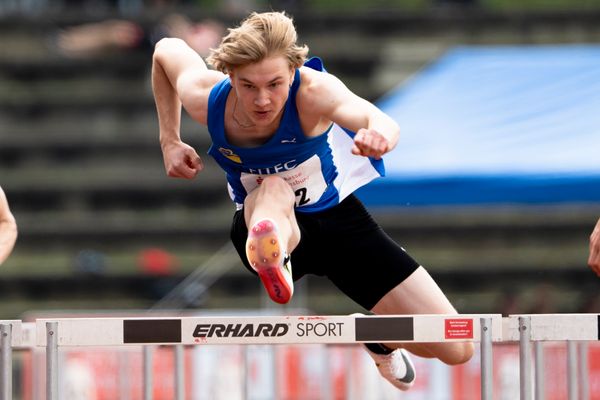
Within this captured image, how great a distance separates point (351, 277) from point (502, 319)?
3.62ft

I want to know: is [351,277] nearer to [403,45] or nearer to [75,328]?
[75,328]

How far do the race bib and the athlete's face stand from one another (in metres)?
0.39

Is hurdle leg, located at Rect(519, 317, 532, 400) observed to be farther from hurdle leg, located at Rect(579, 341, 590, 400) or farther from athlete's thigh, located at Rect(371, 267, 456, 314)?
hurdle leg, located at Rect(579, 341, 590, 400)

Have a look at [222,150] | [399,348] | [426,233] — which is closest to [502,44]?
[426,233]

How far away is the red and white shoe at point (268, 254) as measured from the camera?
4816 mm

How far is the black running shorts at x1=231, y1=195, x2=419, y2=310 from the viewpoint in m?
5.61

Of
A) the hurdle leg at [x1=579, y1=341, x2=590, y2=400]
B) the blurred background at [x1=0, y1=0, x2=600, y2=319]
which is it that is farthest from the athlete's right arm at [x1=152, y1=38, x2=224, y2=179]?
the blurred background at [x1=0, y1=0, x2=600, y2=319]

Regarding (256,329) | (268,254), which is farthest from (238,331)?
(268,254)

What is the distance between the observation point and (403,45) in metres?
14.4

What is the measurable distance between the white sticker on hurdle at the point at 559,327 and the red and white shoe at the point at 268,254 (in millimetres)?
780

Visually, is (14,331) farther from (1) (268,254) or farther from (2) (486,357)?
(2) (486,357)

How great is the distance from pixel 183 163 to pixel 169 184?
788cm

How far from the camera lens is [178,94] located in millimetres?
5547

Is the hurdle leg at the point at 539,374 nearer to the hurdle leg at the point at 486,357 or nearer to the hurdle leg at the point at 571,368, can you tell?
the hurdle leg at the point at 571,368
